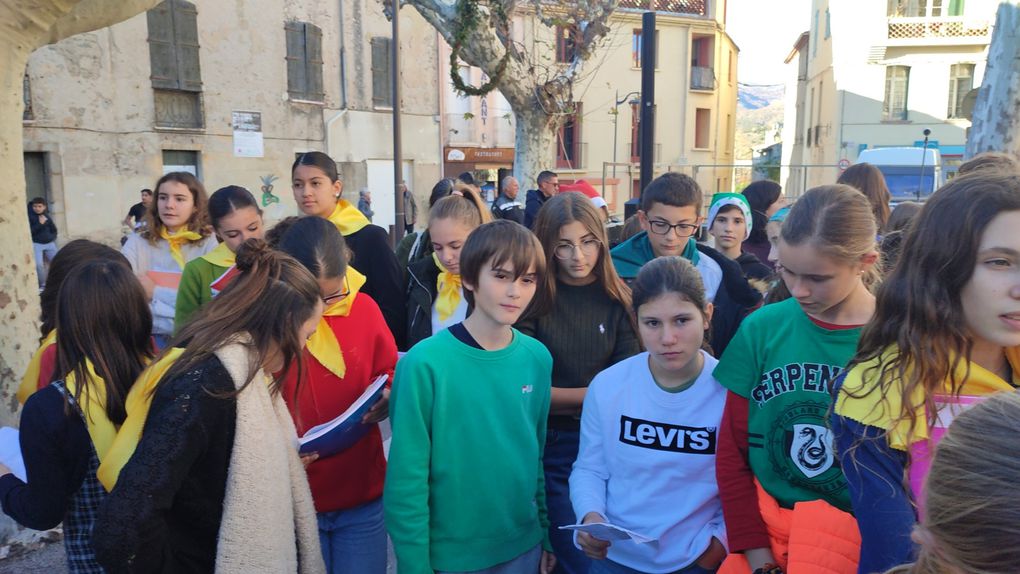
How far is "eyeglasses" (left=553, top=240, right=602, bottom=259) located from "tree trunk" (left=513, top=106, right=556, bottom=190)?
6.67 m

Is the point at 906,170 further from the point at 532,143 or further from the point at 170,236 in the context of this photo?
the point at 170,236

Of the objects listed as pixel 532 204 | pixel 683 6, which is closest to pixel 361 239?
pixel 532 204

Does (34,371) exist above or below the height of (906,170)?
below

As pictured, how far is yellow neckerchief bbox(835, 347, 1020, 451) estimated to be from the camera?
55.4 inches

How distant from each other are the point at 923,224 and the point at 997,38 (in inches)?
233

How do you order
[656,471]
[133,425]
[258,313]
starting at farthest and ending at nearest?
[656,471] → [258,313] → [133,425]

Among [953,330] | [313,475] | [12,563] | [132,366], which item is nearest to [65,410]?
[132,366]

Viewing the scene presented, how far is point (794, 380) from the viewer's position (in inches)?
74.9

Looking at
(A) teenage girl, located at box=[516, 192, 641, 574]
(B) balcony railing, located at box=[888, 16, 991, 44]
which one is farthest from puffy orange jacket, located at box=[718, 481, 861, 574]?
(B) balcony railing, located at box=[888, 16, 991, 44]

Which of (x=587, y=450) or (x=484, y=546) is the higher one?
(x=587, y=450)

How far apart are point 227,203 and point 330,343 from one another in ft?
4.13

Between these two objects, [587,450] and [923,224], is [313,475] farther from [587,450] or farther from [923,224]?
[923,224]

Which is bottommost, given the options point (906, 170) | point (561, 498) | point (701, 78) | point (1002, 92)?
point (561, 498)

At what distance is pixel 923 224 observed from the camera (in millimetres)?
1522
